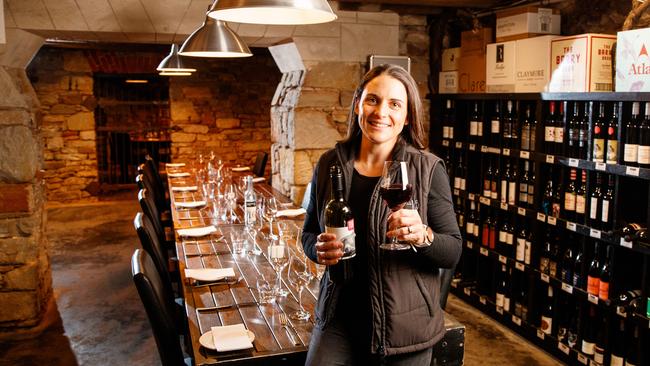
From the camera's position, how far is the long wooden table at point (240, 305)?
1.88m

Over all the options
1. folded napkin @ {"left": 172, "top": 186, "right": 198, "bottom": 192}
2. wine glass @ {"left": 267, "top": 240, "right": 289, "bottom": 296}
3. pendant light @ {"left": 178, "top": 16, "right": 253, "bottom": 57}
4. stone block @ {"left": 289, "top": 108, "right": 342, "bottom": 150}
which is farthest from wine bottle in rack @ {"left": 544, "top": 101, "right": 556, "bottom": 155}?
folded napkin @ {"left": 172, "top": 186, "right": 198, "bottom": 192}

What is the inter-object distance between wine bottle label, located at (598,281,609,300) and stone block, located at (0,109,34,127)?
3941 millimetres

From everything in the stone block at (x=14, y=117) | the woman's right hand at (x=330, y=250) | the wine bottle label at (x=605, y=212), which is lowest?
the wine bottle label at (x=605, y=212)

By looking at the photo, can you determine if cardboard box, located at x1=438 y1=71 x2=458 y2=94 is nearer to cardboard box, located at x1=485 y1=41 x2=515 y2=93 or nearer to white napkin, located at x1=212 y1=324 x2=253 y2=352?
cardboard box, located at x1=485 y1=41 x2=515 y2=93

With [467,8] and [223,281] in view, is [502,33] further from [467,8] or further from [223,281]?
[223,281]

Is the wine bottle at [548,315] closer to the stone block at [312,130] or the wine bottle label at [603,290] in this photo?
the wine bottle label at [603,290]

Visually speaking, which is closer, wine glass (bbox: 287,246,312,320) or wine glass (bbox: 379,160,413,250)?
wine glass (bbox: 379,160,413,250)

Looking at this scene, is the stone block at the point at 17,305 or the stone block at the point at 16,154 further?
the stone block at the point at 17,305

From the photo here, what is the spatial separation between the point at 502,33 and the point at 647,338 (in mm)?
2356

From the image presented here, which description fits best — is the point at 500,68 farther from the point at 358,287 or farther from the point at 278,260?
the point at 358,287

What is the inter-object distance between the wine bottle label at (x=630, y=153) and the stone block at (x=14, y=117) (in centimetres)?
391

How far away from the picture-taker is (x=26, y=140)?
164 inches

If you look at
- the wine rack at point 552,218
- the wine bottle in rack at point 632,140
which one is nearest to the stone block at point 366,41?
the wine rack at point 552,218

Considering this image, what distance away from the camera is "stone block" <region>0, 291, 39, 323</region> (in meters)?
4.22
